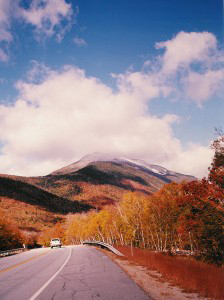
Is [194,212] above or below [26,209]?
below

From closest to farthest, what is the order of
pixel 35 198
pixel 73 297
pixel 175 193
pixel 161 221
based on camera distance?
pixel 73 297
pixel 161 221
pixel 175 193
pixel 35 198

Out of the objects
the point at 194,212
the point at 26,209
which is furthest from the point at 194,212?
the point at 26,209

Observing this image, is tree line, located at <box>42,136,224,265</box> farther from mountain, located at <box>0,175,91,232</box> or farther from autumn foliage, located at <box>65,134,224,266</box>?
mountain, located at <box>0,175,91,232</box>

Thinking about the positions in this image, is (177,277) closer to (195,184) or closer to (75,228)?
(195,184)

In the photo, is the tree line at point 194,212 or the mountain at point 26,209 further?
the mountain at point 26,209

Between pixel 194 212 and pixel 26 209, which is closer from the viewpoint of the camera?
pixel 194 212

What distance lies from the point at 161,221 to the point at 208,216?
55.2 ft

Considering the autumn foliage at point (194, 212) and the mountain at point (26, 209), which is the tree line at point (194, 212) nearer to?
the autumn foliage at point (194, 212)

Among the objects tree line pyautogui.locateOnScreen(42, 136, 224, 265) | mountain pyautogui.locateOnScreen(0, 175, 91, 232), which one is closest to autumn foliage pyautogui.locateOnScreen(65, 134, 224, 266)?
tree line pyautogui.locateOnScreen(42, 136, 224, 265)

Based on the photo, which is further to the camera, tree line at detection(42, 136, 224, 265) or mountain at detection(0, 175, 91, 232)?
mountain at detection(0, 175, 91, 232)

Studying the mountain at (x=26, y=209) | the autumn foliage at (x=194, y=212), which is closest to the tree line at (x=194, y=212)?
the autumn foliage at (x=194, y=212)

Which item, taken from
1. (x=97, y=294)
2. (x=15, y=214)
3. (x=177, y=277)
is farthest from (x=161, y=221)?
(x=15, y=214)

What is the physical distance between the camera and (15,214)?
13962 centimetres

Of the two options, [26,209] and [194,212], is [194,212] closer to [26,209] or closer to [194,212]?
[194,212]
